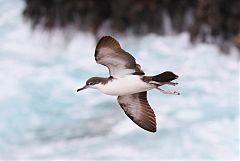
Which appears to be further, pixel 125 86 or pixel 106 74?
pixel 106 74

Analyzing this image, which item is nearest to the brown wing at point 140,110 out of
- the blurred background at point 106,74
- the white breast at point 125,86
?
the white breast at point 125,86

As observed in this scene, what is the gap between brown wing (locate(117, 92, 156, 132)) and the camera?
Answer: 3.75 metres

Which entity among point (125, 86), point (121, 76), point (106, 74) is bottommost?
point (125, 86)

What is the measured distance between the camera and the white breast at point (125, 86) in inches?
131

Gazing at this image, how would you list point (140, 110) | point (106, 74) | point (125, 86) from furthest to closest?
point (106, 74)
point (140, 110)
point (125, 86)

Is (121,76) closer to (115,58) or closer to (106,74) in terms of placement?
(115,58)

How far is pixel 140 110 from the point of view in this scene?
396 cm

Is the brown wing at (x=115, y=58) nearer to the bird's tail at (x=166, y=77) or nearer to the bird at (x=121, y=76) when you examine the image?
the bird at (x=121, y=76)

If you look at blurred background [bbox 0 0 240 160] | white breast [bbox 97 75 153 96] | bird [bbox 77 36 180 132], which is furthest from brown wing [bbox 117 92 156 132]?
blurred background [bbox 0 0 240 160]

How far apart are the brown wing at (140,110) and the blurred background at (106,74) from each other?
7814mm

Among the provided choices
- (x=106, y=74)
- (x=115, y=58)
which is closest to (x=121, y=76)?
(x=115, y=58)

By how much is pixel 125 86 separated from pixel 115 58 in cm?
16

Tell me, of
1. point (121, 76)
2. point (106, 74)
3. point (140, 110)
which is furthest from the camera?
point (106, 74)

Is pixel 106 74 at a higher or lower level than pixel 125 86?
higher
